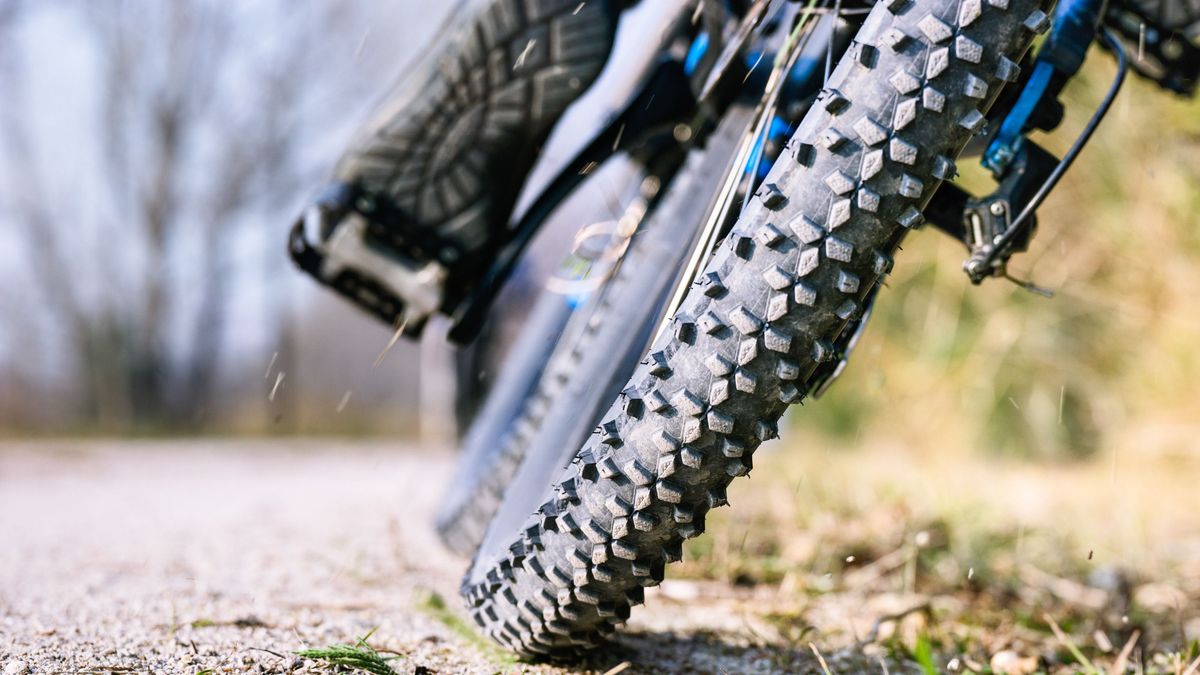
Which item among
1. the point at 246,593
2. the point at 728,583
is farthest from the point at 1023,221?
the point at 246,593

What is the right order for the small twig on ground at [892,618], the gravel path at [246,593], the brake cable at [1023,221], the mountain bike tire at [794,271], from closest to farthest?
the mountain bike tire at [794,271] < the brake cable at [1023,221] < the gravel path at [246,593] < the small twig on ground at [892,618]

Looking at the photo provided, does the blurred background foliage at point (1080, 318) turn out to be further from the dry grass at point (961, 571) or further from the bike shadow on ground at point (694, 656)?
the bike shadow on ground at point (694, 656)

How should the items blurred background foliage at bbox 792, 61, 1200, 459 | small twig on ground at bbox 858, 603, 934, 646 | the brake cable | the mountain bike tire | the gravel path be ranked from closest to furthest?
the mountain bike tire
the brake cable
the gravel path
small twig on ground at bbox 858, 603, 934, 646
blurred background foliage at bbox 792, 61, 1200, 459

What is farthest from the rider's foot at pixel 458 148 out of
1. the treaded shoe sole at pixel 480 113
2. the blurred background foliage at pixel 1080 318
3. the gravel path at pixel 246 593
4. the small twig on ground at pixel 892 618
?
the blurred background foliage at pixel 1080 318

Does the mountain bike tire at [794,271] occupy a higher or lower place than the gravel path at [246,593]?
higher

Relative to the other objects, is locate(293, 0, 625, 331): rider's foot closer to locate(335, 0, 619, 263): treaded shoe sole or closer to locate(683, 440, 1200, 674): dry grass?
locate(335, 0, 619, 263): treaded shoe sole

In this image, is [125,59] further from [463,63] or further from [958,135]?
[958,135]

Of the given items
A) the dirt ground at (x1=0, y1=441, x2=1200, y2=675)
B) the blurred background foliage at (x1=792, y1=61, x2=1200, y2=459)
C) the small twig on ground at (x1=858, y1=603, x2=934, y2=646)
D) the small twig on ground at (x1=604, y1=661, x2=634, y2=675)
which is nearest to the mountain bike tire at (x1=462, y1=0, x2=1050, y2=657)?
the small twig on ground at (x1=604, y1=661, x2=634, y2=675)

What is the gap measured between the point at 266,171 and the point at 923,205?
474 inches

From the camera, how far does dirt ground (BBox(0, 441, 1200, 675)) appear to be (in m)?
1.10

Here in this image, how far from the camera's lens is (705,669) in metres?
1.10

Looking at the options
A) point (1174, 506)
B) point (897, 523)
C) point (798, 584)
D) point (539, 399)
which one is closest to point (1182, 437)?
point (1174, 506)

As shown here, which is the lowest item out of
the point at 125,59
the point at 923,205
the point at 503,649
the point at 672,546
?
the point at 125,59

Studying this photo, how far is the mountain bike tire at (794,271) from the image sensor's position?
31.9 inches
